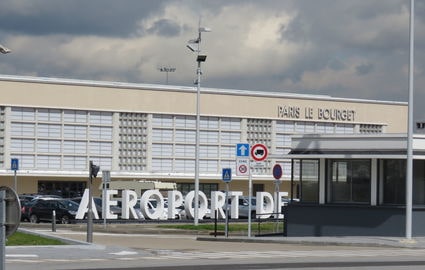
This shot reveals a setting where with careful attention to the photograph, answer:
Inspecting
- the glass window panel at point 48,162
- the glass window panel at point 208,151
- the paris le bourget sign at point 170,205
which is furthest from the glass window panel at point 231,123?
the paris le bourget sign at point 170,205

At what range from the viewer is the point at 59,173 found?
90.0m

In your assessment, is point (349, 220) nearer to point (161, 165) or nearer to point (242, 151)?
point (242, 151)

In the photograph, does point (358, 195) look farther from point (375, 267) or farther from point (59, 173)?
point (59, 173)

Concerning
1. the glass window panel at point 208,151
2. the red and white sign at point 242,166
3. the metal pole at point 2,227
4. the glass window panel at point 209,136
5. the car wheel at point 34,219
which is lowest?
the car wheel at point 34,219

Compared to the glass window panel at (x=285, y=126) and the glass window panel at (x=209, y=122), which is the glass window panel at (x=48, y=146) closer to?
the glass window panel at (x=209, y=122)

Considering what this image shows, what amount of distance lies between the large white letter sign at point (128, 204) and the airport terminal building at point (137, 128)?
1238 inches

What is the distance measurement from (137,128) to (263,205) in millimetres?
36092

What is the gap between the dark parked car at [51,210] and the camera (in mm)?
55356

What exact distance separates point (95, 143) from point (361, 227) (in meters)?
57.3

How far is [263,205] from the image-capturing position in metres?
59.7

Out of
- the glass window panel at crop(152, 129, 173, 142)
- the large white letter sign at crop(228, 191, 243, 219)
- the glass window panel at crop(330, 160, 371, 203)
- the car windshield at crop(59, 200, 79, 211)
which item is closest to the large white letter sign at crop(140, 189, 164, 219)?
the car windshield at crop(59, 200, 79, 211)

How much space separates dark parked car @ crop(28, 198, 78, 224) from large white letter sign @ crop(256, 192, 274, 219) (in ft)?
31.6

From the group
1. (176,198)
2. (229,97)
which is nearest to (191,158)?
(229,97)

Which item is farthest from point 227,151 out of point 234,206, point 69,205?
point 69,205
